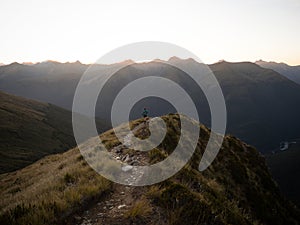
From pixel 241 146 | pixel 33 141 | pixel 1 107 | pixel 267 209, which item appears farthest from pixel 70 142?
pixel 267 209

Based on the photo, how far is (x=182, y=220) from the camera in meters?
8.23

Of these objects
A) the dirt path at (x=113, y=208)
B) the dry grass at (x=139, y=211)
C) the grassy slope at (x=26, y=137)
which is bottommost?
the grassy slope at (x=26, y=137)

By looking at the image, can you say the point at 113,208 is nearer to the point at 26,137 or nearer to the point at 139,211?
the point at 139,211

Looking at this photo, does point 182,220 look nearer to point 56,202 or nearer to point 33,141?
point 56,202

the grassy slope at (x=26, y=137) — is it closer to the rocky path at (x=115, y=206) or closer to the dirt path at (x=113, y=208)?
the rocky path at (x=115, y=206)

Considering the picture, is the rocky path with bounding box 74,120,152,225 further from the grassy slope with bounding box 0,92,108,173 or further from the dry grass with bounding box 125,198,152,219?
the grassy slope with bounding box 0,92,108,173

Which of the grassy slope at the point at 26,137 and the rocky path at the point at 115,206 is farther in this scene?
the grassy slope at the point at 26,137

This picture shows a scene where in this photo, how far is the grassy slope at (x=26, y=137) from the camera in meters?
98.8

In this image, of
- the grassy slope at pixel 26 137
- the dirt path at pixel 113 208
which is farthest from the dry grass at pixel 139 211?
the grassy slope at pixel 26 137

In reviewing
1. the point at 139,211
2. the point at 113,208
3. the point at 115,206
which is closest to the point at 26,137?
the point at 115,206

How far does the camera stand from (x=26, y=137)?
4860 inches

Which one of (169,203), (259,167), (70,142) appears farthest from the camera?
(70,142)

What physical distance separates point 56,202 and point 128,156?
7.18 m

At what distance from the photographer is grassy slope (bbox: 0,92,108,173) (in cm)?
9880
